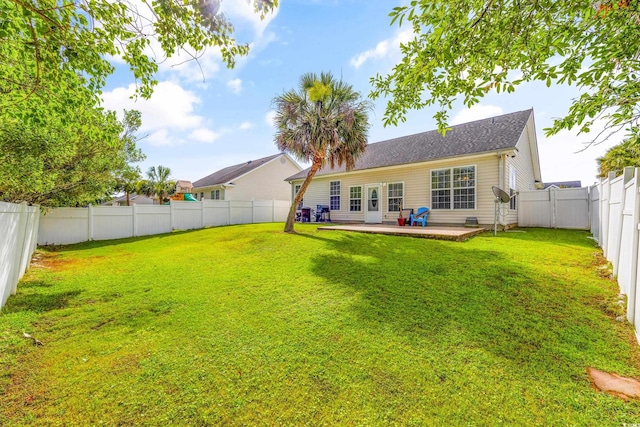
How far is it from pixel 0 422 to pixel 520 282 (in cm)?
591

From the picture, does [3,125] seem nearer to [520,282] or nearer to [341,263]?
[341,263]

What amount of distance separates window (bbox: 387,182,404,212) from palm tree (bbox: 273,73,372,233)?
3839 mm

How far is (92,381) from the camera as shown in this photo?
2156mm

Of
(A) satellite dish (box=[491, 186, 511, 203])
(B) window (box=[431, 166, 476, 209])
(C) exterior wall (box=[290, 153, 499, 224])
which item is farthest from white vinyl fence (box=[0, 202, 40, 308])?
(B) window (box=[431, 166, 476, 209])

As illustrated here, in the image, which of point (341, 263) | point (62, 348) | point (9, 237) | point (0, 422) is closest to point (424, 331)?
point (341, 263)

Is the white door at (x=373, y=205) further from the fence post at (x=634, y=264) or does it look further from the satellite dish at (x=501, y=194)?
the fence post at (x=634, y=264)

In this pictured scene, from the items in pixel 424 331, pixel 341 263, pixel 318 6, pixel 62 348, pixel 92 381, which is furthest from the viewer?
pixel 341 263

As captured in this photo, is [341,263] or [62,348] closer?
[62,348]

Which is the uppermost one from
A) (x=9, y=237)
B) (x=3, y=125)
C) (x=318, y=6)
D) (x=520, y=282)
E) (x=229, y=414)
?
(x=318, y=6)

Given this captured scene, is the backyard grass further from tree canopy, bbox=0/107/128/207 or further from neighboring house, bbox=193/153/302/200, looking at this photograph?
neighboring house, bbox=193/153/302/200

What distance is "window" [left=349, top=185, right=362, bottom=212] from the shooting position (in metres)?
14.2

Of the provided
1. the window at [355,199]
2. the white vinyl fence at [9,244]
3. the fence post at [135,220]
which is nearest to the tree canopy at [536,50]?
the white vinyl fence at [9,244]

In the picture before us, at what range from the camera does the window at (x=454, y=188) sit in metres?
10.4

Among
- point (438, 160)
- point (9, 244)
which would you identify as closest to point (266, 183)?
point (438, 160)
